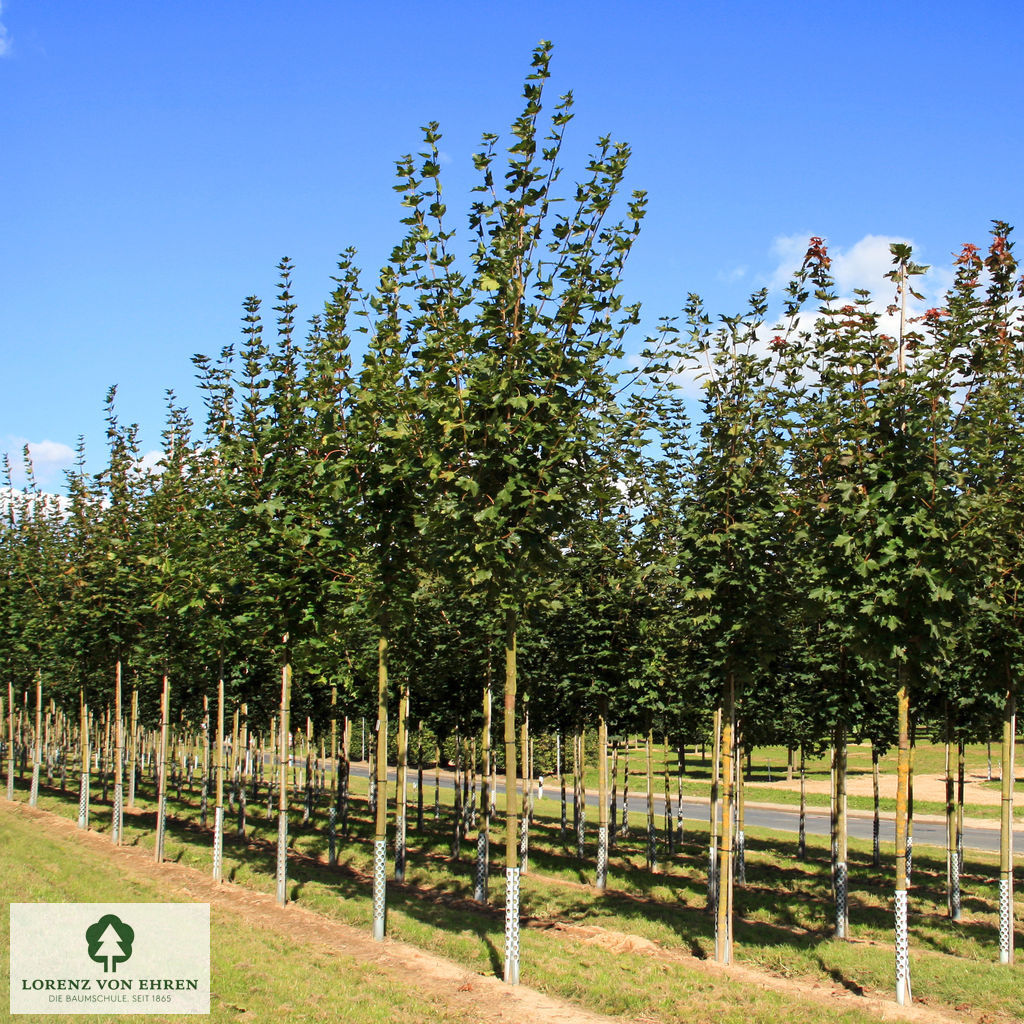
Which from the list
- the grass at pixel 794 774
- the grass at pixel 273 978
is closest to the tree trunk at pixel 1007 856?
the grass at pixel 273 978

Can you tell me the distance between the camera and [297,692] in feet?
116

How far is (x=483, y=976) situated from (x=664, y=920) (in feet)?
22.2

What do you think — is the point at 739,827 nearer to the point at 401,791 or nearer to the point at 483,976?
the point at 401,791

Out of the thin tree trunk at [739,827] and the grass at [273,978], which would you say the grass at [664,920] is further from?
the grass at [273,978]

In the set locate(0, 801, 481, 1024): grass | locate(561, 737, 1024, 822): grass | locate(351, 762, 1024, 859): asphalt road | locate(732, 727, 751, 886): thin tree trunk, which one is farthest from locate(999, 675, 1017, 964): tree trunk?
locate(561, 737, 1024, 822): grass

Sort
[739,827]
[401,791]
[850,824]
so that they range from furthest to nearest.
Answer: [850,824]
[739,827]
[401,791]

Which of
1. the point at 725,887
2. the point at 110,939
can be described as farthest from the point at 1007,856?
the point at 110,939

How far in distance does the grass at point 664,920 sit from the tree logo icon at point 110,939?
5.44 m

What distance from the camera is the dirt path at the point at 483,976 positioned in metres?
13.0

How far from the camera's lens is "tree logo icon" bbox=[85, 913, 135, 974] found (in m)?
12.0

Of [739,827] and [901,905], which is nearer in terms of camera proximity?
[901,905]

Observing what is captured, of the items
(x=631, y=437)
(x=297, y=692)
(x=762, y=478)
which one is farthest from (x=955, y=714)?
(x=297, y=692)

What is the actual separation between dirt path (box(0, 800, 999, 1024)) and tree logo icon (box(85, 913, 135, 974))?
3912 millimetres

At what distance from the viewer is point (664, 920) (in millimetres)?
20047
